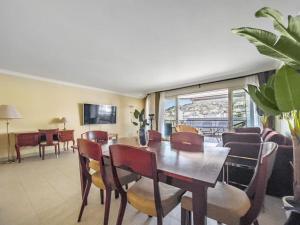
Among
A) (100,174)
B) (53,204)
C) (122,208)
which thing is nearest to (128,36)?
(100,174)

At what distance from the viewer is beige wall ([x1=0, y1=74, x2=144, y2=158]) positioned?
3.85 meters

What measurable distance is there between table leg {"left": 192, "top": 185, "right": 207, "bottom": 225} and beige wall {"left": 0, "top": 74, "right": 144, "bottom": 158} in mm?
4701

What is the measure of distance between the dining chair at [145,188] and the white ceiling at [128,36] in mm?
1545

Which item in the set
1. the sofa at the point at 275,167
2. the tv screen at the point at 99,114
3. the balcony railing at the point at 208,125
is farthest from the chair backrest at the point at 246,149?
the tv screen at the point at 99,114

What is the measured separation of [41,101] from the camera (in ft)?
14.4

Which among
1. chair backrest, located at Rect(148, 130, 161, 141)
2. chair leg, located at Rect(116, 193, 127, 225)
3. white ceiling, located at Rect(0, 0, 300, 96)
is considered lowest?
chair leg, located at Rect(116, 193, 127, 225)

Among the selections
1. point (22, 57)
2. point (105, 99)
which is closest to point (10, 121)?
point (22, 57)

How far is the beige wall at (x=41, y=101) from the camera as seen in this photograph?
152 inches

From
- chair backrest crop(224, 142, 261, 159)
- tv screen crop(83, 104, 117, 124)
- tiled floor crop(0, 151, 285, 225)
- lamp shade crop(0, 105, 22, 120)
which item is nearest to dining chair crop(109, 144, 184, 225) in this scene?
tiled floor crop(0, 151, 285, 225)

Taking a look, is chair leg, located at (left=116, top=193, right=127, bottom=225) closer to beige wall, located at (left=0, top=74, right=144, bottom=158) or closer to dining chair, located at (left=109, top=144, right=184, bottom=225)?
dining chair, located at (left=109, top=144, right=184, bottom=225)

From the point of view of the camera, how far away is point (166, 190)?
1279 millimetres

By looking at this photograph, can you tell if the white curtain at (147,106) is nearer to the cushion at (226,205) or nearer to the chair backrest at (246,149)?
the chair backrest at (246,149)

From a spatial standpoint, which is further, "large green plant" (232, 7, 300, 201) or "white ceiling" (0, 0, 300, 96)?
"white ceiling" (0, 0, 300, 96)

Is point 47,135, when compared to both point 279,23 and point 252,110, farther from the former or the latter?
point 252,110
